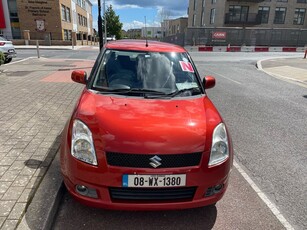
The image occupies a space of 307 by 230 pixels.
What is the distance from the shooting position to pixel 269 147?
15.8ft

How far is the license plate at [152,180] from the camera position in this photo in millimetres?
2426

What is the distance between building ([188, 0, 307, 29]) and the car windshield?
44.6 m

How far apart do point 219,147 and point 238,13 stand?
4786 cm

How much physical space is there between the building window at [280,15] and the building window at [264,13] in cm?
176

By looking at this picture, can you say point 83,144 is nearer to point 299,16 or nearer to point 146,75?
point 146,75

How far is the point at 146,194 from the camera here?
248cm

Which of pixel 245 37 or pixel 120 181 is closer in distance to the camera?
pixel 120 181

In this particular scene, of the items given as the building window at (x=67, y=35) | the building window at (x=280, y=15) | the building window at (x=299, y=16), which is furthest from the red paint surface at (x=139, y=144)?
the building window at (x=299, y=16)

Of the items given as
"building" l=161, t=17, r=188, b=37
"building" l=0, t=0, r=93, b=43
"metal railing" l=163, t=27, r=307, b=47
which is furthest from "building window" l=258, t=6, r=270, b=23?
"building" l=0, t=0, r=93, b=43

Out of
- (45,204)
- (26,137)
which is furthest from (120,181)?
(26,137)

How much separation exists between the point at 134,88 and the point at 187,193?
1.49m

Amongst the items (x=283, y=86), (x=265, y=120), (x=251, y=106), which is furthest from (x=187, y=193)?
(x=283, y=86)

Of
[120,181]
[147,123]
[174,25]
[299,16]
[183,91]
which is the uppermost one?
[299,16]

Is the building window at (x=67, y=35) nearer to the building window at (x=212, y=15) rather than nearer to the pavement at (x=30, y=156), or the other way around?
the building window at (x=212, y=15)
